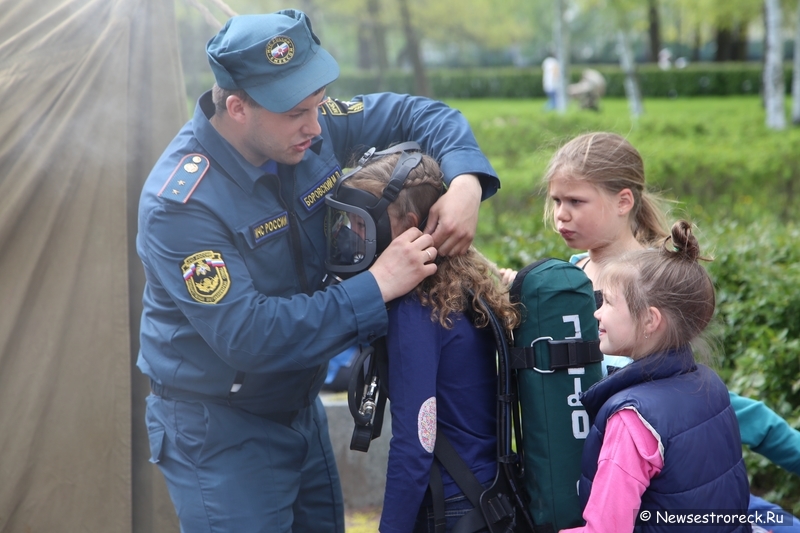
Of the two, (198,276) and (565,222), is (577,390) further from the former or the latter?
(198,276)

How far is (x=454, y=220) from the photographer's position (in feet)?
7.00

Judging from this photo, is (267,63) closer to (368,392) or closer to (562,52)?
(368,392)

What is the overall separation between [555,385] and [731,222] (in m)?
3.75

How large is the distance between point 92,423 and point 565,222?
73.9 inches

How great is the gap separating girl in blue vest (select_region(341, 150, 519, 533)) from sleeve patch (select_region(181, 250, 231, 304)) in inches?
16.8

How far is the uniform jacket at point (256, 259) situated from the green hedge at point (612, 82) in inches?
864

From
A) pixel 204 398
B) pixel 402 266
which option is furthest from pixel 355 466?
pixel 402 266

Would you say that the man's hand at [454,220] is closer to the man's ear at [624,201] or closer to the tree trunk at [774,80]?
the man's ear at [624,201]

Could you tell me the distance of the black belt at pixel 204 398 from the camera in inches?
89.5

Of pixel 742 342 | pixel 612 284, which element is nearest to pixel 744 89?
pixel 742 342

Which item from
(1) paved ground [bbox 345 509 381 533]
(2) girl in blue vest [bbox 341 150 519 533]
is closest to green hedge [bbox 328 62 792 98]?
(1) paved ground [bbox 345 509 381 533]

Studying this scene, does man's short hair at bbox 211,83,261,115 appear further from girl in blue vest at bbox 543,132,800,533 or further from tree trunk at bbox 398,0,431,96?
tree trunk at bbox 398,0,431,96

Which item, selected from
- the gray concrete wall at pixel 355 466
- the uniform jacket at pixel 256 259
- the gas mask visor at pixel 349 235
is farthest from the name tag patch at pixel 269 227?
the gray concrete wall at pixel 355 466

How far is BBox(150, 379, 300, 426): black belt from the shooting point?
227cm
